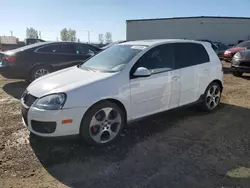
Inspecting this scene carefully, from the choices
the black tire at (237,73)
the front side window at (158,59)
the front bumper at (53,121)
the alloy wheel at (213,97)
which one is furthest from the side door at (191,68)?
the black tire at (237,73)

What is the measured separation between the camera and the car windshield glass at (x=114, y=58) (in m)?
4.12

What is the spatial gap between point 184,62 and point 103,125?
2.07 metres

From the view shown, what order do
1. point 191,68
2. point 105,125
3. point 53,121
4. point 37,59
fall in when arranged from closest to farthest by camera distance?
point 53,121, point 105,125, point 191,68, point 37,59

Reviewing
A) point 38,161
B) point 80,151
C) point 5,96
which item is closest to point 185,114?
point 80,151

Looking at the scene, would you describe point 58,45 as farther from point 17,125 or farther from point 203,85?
point 203,85

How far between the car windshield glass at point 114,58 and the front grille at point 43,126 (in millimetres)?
1272

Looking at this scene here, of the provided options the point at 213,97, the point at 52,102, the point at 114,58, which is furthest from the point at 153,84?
the point at 213,97

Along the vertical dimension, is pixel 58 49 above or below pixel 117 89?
above

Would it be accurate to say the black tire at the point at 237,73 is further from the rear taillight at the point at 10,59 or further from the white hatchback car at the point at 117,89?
the rear taillight at the point at 10,59

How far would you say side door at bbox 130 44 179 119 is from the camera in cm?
398

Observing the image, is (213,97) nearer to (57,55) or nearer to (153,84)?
(153,84)

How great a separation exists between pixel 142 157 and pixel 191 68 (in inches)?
86.2

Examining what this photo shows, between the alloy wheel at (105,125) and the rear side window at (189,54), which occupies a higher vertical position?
the rear side window at (189,54)

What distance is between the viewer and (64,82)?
12.3ft
